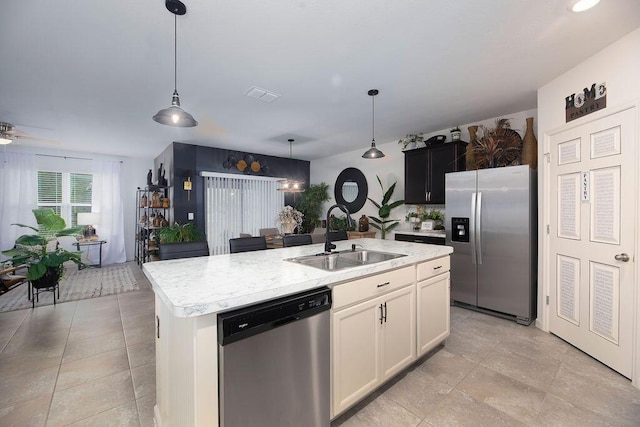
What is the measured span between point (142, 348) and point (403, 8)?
3601mm

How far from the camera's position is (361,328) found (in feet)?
5.72

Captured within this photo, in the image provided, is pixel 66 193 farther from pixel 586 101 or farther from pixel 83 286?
pixel 586 101

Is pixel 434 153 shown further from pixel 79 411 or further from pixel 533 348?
pixel 79 411

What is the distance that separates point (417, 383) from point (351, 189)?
460 centimetres

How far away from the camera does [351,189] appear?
629cm

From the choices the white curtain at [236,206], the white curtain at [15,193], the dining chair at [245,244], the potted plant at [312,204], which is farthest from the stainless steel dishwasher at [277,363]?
the white curtain at [15,193]

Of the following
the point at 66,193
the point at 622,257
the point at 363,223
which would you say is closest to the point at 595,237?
the point at 622,257

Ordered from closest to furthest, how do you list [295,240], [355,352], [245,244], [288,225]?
[355,352]
[245,244]
[295,240]
[288,225]

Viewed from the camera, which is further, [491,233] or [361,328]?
[491,233]

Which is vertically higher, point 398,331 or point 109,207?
point 109,207

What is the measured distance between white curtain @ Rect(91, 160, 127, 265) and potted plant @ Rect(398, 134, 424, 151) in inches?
260

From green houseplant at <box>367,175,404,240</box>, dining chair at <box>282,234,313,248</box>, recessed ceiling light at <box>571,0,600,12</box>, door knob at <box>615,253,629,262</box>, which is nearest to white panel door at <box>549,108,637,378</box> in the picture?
door knob at <box>615,253,629,262</box>

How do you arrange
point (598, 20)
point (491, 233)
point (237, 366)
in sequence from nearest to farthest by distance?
point (237, 366)
point (598, 20)
point (491, 233)

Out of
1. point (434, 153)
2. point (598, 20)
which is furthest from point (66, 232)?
point (598, 20)
